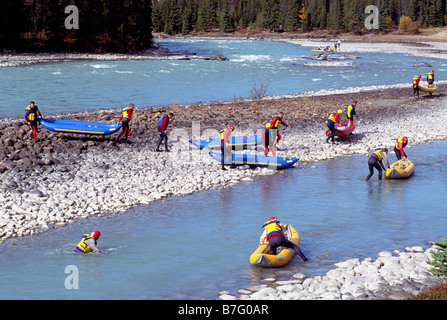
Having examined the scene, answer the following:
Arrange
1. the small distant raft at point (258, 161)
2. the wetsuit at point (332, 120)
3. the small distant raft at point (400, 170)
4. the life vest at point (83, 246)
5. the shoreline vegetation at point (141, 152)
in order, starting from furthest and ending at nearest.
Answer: the wetsuit at point (332, 120), the small distant raft at point (258, 161), the small distant raft at point (400, 170), the shoreline vegetation at point (141, 152), the life vest at point (83, 246)

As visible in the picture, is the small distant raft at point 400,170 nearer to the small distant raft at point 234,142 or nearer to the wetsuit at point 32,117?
the small distant raft at point 234,142

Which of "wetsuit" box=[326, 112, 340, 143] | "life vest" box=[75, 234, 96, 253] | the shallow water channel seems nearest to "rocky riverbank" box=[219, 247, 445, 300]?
the shallow water channel

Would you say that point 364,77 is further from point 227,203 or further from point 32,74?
point 227,203

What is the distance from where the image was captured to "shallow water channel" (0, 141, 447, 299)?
11016mm

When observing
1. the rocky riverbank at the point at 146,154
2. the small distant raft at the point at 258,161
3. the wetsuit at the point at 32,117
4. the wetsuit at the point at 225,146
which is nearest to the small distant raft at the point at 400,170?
the rocky riverbank at the point at 146,154

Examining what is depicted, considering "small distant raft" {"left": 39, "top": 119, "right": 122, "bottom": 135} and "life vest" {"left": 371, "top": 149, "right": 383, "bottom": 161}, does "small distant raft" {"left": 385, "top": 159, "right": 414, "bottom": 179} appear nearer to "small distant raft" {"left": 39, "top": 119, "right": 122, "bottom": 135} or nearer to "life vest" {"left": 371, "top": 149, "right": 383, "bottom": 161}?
"life vest" {"left": 371, "top": 149, "right": 383, "bottom": 161}

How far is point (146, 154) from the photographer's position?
67.8 ft

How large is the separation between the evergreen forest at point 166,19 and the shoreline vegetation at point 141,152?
141 feet

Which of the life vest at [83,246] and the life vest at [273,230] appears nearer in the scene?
the life vest at [273,230]

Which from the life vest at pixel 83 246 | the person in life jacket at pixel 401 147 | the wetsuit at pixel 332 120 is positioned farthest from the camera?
the wetsuit at pixel 332 120

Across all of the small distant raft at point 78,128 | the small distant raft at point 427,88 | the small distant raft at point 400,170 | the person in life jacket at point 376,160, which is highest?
the small distant raft at point 427,88

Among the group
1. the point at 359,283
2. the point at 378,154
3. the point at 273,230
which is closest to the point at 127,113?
the point at 378,154

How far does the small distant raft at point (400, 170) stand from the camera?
747 inches

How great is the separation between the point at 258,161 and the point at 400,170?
5.39 m
